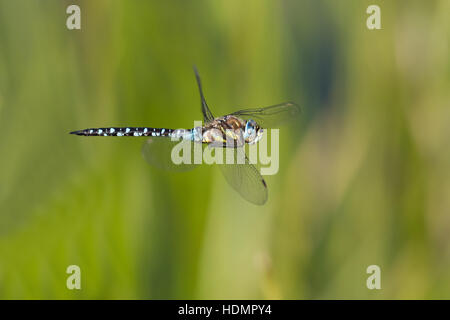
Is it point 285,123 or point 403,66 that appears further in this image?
point 403,66

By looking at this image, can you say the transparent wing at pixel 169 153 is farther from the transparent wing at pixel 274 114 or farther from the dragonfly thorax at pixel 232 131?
the transparent wing at pixel 274 114

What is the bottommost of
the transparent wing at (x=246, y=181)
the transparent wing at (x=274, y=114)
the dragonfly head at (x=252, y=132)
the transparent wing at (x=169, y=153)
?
the transparent wing at (x=246, y=181)

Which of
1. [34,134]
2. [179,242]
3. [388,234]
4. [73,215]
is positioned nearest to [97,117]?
[34,134]

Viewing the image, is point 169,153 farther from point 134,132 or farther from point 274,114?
point 274,114

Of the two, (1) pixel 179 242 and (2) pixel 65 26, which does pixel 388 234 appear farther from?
(2) pixel 65 26

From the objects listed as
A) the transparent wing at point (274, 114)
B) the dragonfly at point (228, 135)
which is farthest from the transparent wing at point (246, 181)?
the transparent wing at point (274, 114)

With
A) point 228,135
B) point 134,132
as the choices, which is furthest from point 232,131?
point 134,132

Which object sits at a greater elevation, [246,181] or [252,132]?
[252,132]
